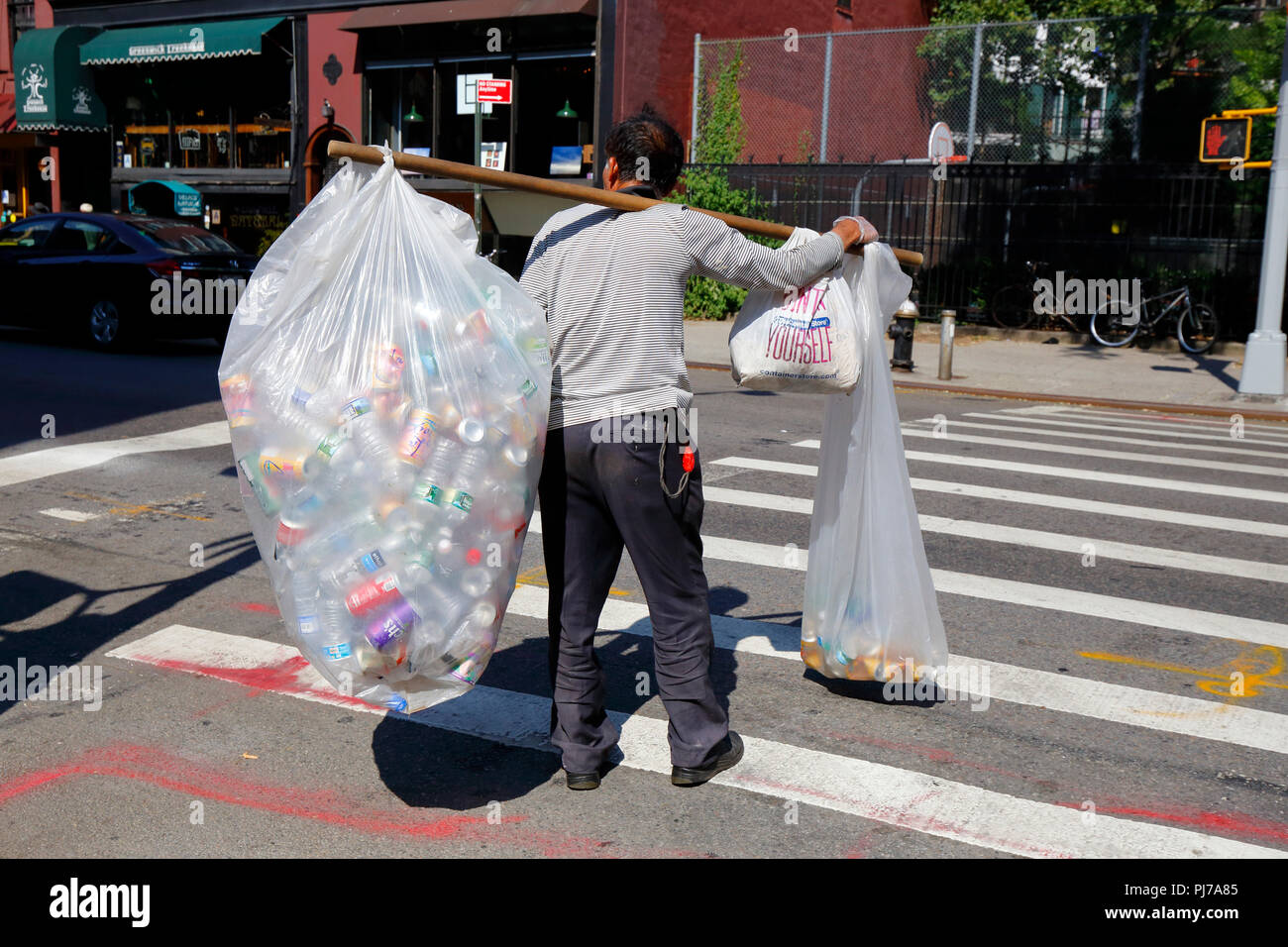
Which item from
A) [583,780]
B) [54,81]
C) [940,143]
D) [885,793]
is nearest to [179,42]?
[54,81]

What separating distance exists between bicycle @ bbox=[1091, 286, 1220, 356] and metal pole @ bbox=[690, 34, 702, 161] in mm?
7834

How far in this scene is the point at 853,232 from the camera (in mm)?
4293

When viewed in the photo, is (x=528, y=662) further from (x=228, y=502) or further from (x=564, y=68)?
(x=564, y=68)

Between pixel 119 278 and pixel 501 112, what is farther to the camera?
pixel 501 112

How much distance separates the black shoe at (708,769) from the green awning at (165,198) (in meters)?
24.8

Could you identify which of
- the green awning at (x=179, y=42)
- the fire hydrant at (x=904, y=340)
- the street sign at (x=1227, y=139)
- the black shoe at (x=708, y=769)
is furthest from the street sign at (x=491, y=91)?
the black shoe at (x=708, y=769)

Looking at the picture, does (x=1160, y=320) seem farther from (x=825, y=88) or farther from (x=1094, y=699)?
(x=1094, y=699)

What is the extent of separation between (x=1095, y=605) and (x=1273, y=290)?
9.48 metres

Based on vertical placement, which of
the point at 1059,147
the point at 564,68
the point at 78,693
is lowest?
the point at 78,693

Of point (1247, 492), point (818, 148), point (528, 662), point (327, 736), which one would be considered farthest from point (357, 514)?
point (818, 148)

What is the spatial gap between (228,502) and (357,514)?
15.8 feet

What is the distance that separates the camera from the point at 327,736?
14.0ft

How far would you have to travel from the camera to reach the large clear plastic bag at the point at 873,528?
4438 millimetres
